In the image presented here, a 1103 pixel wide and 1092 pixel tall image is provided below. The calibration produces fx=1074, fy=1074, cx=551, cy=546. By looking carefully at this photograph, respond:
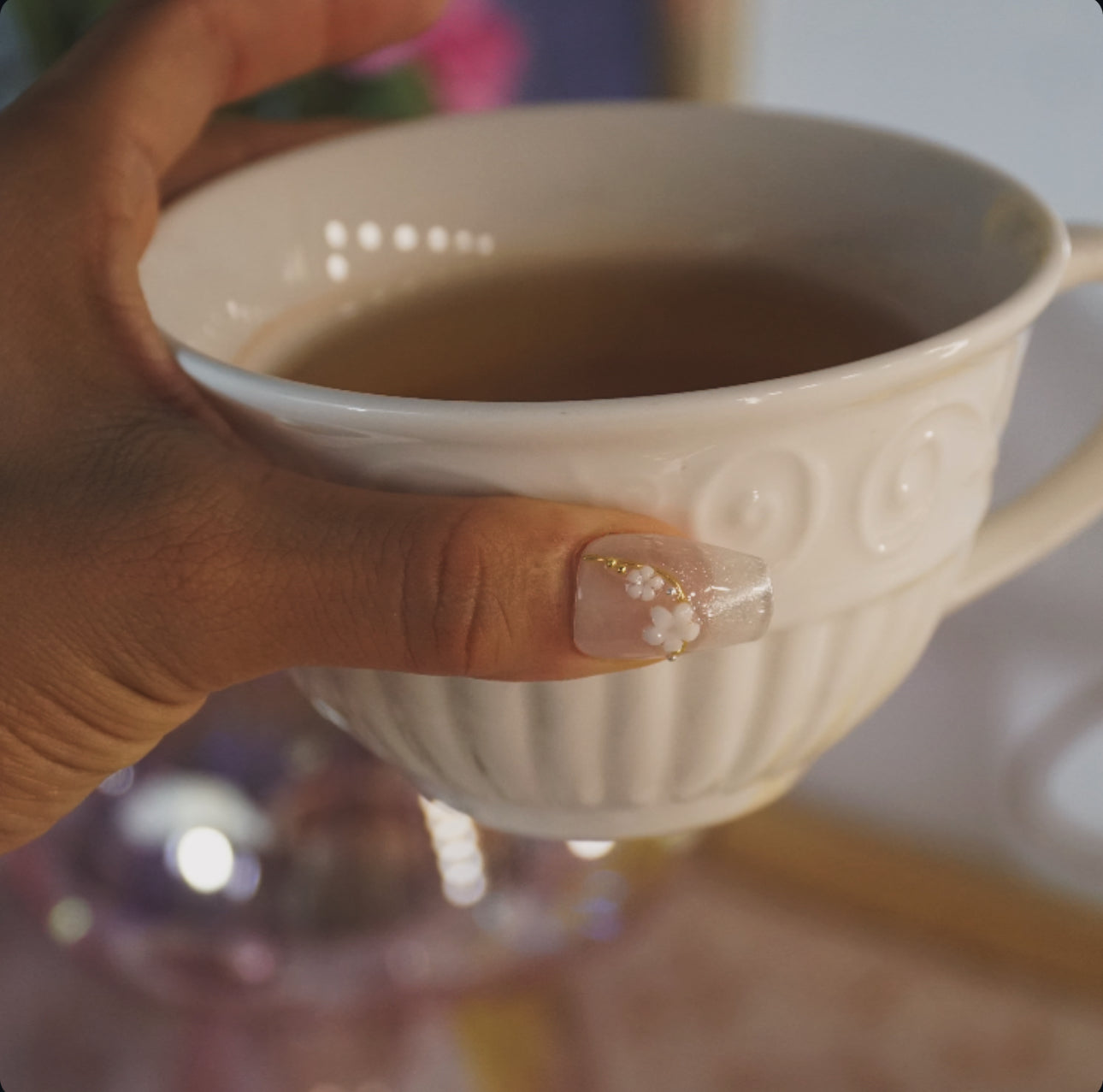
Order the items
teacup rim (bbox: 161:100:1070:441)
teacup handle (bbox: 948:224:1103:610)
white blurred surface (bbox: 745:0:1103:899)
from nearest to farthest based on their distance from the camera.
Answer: teacup rim (bbox: 161:100:1070:441) < teacup handle (bbox: 948:224:1103:610) < white blurred surface (bbox: 745:0:1103:899)

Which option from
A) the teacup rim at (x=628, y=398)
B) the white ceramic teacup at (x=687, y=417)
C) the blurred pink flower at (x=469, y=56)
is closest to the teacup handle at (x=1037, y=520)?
the white ceramic teacup at (x=687, y=417)

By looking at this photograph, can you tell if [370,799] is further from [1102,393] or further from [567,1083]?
[1102,393]

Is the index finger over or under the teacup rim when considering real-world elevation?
over

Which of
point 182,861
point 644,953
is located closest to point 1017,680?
point 644,953

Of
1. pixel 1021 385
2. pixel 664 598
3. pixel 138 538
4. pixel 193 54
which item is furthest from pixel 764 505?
pixel 1021 385

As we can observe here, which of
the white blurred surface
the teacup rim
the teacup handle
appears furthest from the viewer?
the white blurred surface

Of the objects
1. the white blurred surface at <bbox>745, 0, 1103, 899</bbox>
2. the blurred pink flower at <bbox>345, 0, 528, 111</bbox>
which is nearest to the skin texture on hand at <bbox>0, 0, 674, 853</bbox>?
the blurred pink flower at <bbox>345, 0, 528, 111</bbox>

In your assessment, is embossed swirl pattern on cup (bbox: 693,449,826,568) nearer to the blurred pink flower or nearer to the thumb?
the thumb

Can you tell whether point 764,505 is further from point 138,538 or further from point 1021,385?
point 1021,385
